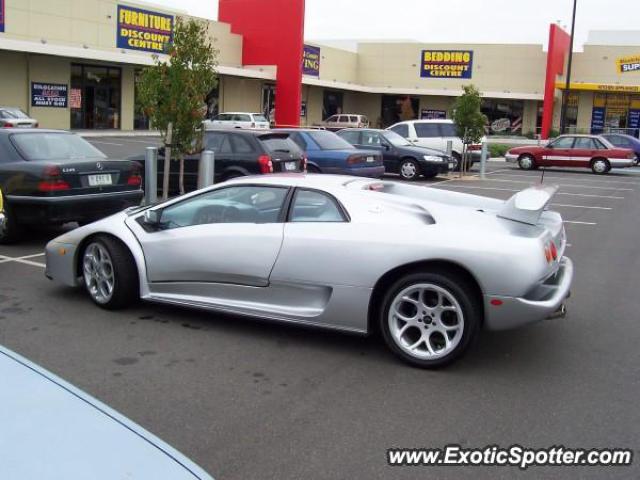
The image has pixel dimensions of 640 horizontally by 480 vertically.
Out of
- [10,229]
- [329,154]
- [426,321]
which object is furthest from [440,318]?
[329,154]

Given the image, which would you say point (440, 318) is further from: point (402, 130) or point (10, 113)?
point (10, 113)

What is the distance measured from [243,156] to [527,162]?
1901 centimetres

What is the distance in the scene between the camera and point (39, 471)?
191 cm

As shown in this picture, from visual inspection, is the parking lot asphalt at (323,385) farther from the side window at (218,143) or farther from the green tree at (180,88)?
the side window at (218,143)

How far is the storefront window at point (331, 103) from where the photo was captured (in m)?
54.0

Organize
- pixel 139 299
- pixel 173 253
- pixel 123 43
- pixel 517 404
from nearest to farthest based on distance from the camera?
1. pixel 517 404
2. pixel 173 253
3. pixel 139 299
4. pixel 123 43

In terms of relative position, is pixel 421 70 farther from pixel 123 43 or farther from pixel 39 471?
pixel 39 471

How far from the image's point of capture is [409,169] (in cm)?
2112

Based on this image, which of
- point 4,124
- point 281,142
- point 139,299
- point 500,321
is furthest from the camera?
point 4,124

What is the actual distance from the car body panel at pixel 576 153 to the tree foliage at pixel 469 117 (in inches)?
230

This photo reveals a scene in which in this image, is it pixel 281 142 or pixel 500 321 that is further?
pixel 281 142

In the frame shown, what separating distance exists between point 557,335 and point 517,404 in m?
1.71

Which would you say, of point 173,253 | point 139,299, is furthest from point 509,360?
point 139,299

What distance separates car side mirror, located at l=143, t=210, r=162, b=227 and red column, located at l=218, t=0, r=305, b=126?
36.0m
